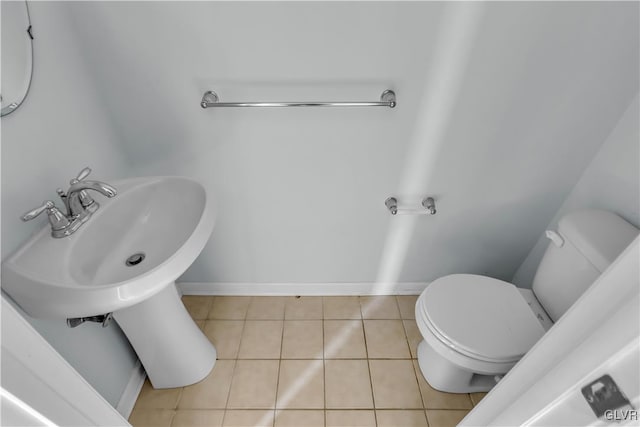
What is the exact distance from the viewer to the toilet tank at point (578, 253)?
1.05 metres

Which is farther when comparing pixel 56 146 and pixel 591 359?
pixel 56 146

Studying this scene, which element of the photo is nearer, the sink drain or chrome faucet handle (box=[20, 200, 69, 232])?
chrome faucet handle (box=[20, 200, 69, 232])

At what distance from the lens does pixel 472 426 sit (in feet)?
3.06

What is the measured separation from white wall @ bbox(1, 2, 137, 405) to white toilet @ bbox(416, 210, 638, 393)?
45.8 inches

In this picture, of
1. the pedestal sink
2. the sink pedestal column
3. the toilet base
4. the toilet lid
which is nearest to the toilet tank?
the toilet lid

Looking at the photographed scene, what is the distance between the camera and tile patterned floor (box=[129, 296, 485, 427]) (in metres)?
1.34

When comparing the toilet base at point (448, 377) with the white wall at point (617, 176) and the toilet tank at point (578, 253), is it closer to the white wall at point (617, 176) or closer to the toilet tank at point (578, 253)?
the toilet tank at point (578, 253)

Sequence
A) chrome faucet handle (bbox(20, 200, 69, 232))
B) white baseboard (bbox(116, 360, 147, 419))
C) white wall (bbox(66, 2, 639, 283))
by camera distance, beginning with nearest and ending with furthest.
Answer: chrome faucet handle (bbox(20, 200, 69, 232)) < white wall (bbox(66, 2, 639, 283)) < white baseboard (bbox(116, 360, 147, 419))

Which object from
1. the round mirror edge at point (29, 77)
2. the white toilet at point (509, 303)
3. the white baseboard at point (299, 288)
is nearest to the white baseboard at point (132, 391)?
the white baseboard at point (299, 288)

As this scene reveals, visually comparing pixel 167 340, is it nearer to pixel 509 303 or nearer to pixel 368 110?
pixel 368 110

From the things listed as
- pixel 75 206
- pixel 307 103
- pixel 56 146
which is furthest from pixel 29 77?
pixel 307 103
